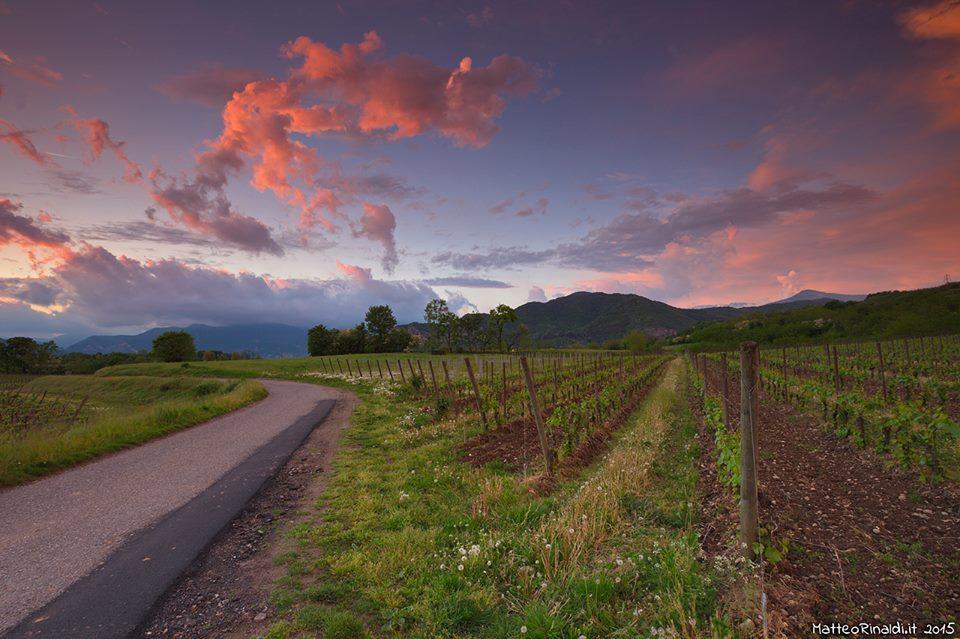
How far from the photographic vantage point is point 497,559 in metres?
5.50

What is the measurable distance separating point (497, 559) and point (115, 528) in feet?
22.3

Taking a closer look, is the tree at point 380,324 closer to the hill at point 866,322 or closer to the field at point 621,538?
the hill at point 866,322

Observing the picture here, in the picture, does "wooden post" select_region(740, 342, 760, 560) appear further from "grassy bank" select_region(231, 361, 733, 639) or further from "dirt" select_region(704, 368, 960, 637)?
"grassy bank" select_region(231, 361, 733, 639)

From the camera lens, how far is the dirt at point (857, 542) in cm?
420

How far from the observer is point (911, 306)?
9575 cm

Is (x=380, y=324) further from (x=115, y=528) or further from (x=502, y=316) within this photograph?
(x=115, y=528)

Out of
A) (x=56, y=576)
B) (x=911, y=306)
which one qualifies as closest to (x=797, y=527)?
(x=56, y=576)

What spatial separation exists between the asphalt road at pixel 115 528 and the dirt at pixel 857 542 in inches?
294

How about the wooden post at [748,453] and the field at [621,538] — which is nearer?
the field at [621,538]

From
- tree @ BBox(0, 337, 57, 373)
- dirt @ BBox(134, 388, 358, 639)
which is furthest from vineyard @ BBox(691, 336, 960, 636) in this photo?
tree @ BBox(0, 337, 57, 373)

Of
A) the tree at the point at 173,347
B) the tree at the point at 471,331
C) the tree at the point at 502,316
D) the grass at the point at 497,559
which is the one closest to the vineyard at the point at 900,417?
the grass at the point at 497,559

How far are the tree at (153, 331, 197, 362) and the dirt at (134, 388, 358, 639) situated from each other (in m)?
96.3

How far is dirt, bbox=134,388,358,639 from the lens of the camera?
4.47 m

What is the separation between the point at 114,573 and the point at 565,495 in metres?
7.24
